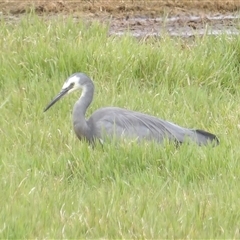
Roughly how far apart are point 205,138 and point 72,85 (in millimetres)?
1209

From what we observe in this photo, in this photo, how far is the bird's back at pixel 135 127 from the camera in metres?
6.91

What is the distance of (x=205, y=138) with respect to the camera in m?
6.80

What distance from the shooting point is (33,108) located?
7.56 metres

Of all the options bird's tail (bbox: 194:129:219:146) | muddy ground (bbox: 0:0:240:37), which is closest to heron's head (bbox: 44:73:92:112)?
bird's tail (bbox: 194:129:219:146)

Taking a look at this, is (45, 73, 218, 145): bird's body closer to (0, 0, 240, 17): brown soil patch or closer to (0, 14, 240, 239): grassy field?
(0, 14, 240, 239): grassy field

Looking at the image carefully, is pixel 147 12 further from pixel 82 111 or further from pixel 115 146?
pixel 115 146

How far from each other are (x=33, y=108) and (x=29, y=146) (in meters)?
0.84

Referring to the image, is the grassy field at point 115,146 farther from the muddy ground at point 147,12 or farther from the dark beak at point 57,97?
the muddy ground at point 147,12

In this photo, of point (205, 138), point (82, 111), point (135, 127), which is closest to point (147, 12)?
point (82, 111)

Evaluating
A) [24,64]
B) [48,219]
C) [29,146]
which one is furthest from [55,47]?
[48,219]

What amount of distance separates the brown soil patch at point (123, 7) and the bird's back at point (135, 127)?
3.83 meters

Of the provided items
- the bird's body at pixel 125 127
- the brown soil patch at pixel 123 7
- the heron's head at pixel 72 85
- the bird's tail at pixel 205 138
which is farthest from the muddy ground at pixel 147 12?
the bird's tail at pixel 205 138

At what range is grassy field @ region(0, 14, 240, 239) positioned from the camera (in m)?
5.25

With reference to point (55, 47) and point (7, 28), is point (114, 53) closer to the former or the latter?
point (55, 47)
